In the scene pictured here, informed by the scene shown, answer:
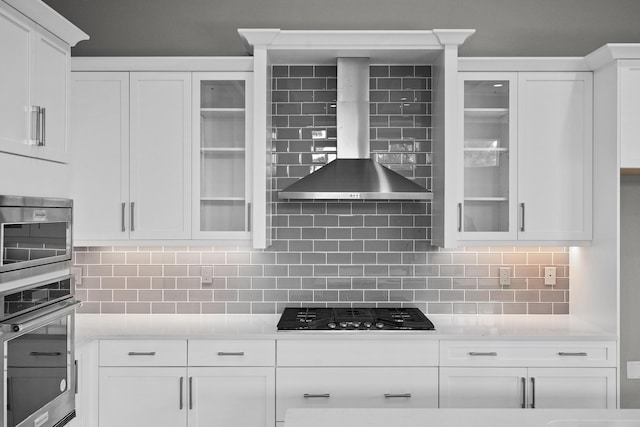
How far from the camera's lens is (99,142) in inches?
129

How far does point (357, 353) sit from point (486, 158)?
131cm

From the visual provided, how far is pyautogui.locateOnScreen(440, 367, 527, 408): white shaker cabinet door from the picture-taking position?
3025mm

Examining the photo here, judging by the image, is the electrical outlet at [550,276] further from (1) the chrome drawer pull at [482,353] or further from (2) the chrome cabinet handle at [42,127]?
(2) the chrome cabinet handle at [42,127]

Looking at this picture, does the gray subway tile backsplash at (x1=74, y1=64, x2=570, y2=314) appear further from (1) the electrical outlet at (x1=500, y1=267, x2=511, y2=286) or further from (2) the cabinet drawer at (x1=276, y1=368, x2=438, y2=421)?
(2) the cabinet drawer at (x1=276, y1=368, x2=438, y2=421)

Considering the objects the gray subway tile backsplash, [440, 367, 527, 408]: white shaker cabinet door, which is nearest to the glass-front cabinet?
the gray subway tile backsplash

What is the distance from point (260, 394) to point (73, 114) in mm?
1848

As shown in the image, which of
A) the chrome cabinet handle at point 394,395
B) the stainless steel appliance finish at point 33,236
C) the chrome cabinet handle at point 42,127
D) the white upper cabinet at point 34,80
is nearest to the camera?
the stainless steel appliance finish at point 33,236

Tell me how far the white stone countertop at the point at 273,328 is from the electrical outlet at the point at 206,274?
0.21 meters

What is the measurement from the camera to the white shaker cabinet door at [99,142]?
3.27 meters

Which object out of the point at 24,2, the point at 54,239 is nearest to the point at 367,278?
the point at 54,239

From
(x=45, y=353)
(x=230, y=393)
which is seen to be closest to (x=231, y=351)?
(x=230, y=393)

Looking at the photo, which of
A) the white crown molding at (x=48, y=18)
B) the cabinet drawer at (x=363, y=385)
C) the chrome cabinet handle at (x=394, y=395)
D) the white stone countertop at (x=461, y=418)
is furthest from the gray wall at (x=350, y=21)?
→ the white stone countertop at (x=461, y=418)

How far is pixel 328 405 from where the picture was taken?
302 centimetres

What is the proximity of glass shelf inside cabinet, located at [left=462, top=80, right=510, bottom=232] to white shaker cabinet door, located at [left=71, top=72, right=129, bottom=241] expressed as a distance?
1925 millimetres
